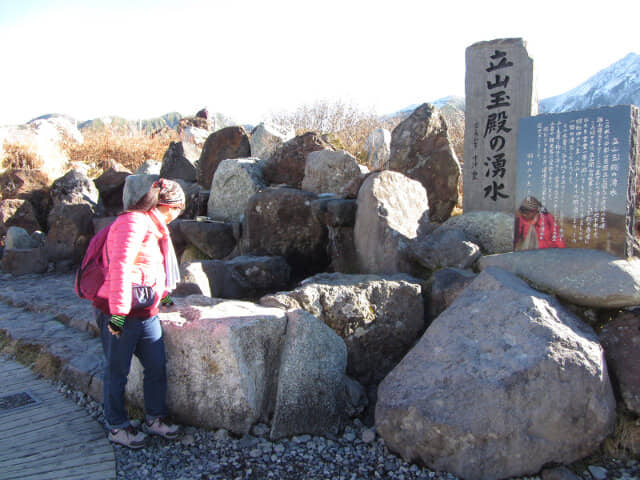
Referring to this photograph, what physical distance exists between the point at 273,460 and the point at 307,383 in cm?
53

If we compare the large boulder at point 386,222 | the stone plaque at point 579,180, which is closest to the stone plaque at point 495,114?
the large boulder at point 386,222

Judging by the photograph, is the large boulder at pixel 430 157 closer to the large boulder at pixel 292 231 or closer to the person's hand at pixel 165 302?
the large boulder at pixel 292 231

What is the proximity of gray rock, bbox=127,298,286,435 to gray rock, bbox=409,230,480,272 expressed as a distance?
194 centimetres

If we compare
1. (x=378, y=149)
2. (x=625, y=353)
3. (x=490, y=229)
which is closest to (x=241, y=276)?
(x=490, y=229)

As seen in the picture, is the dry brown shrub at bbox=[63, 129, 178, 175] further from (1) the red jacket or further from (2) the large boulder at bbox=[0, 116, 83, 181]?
(1) the red jacket

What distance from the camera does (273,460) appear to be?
2971 millimetres

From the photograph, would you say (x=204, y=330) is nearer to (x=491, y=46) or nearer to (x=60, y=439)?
(x=60, y=439)

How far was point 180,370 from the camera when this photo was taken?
3240 millimetres

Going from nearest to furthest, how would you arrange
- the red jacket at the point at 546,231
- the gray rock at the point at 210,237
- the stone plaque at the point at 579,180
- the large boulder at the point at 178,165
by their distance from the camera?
the stone plaque at the point at 579,180 < the red jacket at the point at 546,231 < the gray rock at the point at 210,237 < the large boulder at the point at 178,165

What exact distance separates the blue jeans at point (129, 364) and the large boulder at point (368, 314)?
89 cm

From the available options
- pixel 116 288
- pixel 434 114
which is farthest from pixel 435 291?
pixel 434 114

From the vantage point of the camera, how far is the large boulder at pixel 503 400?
2756 millimetres

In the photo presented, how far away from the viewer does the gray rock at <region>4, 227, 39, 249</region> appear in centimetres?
940

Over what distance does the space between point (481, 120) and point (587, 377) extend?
4.23 meters
